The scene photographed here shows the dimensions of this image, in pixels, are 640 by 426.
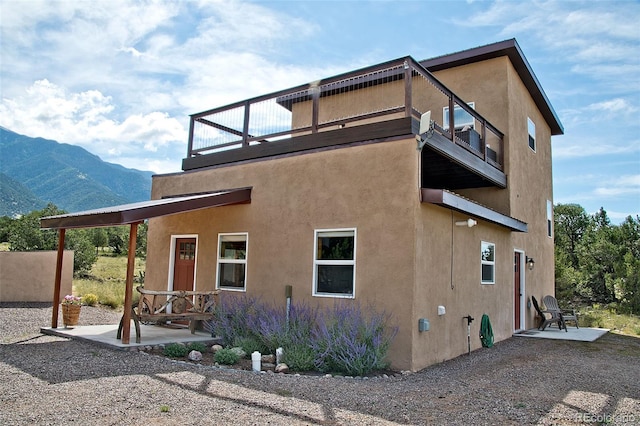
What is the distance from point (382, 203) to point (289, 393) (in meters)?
3.78

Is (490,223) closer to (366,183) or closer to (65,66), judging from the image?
(366,183)

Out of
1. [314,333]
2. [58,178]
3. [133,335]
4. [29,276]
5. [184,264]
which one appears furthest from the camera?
[58,178]

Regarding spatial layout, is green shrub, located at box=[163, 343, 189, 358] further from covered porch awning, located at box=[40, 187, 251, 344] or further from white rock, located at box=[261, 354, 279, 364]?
white rock, located at box=[261, 354, 279, 364]

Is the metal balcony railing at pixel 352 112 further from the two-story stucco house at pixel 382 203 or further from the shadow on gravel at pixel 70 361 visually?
the shadow on gravel at pixel 70 361

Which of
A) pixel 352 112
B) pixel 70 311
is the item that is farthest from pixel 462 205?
pixel 70 311

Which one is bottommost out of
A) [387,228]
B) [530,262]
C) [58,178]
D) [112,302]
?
[112,302]

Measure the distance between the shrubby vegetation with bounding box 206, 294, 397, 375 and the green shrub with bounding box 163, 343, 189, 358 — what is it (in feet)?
3.09

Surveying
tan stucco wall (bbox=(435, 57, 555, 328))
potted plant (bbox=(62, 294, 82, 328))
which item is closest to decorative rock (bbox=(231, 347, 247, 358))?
potted plant (bbox=(62, 294, 82, 328))

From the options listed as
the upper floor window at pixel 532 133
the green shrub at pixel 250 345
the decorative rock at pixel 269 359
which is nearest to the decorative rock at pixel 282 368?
the decorative rock at pixel 269 359

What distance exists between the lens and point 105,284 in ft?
64.9

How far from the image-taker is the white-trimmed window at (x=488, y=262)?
11.0 m

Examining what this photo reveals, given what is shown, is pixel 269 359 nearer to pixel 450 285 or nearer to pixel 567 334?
pixel 450 285

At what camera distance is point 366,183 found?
877 centimetres

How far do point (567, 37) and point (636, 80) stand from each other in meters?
5.09
